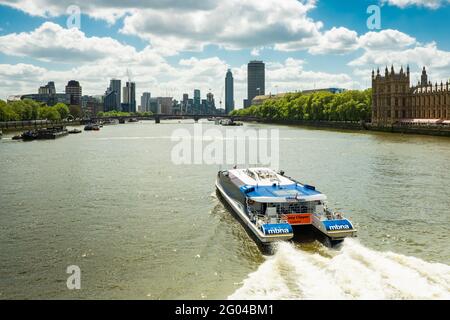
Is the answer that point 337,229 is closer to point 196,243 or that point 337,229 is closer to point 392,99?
point 196,243

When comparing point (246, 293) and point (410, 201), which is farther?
point (410, 201)

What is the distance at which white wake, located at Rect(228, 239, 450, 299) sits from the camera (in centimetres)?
2094

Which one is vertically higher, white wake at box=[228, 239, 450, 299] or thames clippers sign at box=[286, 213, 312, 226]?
thames clippers sign at box=[286, 213, 312, 226]

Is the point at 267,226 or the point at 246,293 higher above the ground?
the point at 267,226

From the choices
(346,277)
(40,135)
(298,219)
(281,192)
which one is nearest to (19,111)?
(40,135)

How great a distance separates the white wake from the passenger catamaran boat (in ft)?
3.41

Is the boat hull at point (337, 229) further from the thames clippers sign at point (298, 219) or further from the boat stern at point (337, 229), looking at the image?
the thames clippers sign at point (298, 219)

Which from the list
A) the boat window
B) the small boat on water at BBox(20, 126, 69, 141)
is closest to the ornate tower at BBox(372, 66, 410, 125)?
the small boat on water at BBox(20, 126, 69, 141)

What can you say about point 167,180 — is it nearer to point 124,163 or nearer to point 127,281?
point 124,163

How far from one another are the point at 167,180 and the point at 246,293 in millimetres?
32482

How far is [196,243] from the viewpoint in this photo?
95.2ft

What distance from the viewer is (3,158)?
75000mm

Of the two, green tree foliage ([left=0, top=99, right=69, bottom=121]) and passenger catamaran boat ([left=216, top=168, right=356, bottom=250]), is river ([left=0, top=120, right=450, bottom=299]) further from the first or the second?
green tree foliage ([left=0, top=99, right=69, bottom=121])
